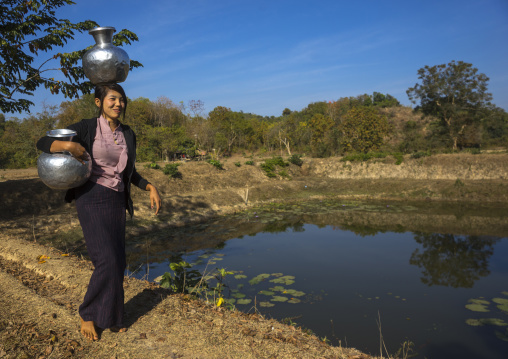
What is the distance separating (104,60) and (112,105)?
1.00ft

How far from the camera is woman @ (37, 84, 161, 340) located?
2033 mm

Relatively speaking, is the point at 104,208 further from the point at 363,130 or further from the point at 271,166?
the point at 363,130

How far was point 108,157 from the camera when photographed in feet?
6.96

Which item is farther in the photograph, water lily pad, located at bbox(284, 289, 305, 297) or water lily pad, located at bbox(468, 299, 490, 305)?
water lily pad, located at bbox(284, 289, 305, 297)

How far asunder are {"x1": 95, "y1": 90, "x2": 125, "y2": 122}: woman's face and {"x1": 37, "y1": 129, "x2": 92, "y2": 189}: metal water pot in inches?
11.9

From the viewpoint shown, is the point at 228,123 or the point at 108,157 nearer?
the point at 108,157

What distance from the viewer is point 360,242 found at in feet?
29.1

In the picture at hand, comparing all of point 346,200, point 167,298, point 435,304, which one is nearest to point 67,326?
point 167,298

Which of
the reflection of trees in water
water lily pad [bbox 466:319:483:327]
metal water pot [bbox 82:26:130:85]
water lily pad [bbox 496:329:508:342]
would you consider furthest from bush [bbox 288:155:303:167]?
metal water pot [bbox 82:26:130:85]

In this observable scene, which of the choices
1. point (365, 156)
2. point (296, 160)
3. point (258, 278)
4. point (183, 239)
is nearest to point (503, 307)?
point (258, 278)

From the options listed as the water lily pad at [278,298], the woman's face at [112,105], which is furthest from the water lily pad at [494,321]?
the woman's face at [112,105]

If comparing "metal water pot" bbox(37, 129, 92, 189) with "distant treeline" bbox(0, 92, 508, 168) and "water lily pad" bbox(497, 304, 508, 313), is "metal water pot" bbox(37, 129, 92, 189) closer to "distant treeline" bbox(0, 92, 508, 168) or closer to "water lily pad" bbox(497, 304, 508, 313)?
"water lily pad" bbox(497, 304, 508, 313)

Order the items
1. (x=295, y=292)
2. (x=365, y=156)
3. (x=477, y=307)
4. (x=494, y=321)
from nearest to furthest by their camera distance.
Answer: (x=494, y=321) → (x=477, y=307) → (x=295, y=292) → (x=365, y=156)

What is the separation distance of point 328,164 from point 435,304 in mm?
16401
